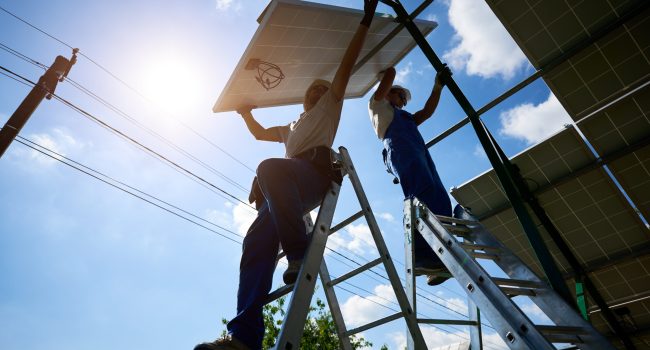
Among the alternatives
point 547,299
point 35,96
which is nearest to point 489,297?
point 547,299

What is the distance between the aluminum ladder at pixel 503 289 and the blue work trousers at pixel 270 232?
1.12m

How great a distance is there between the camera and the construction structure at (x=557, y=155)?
11.2 feet

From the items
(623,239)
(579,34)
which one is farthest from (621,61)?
(623,239)

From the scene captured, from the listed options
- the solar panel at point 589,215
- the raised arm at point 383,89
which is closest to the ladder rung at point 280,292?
the raised arm at point 383,89

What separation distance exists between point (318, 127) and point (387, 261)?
→ 1272mm

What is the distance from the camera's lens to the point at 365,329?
316cm

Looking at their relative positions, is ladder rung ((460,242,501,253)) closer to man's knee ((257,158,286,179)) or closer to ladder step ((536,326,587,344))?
ladder step ((536,326,587,344))

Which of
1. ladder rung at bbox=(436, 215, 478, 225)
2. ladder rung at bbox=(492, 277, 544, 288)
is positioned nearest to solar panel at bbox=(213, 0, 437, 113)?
ladder rung at bbox=(436, 215, 478, 225)

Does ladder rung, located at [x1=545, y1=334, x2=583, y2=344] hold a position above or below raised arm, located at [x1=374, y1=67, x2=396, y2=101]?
below

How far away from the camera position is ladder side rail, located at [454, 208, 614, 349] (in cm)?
226

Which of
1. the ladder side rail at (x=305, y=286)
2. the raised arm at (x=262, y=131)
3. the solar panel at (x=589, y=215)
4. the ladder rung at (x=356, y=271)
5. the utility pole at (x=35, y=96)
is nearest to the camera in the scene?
the ladder side rail at (x=305, y=286)

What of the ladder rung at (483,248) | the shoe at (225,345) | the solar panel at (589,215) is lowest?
the shoe at (225,345)

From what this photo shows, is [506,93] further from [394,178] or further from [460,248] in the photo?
[460,248]

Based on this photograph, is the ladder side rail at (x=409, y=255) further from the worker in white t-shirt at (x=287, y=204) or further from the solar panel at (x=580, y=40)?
the solar panel at (x=580, y=40)
